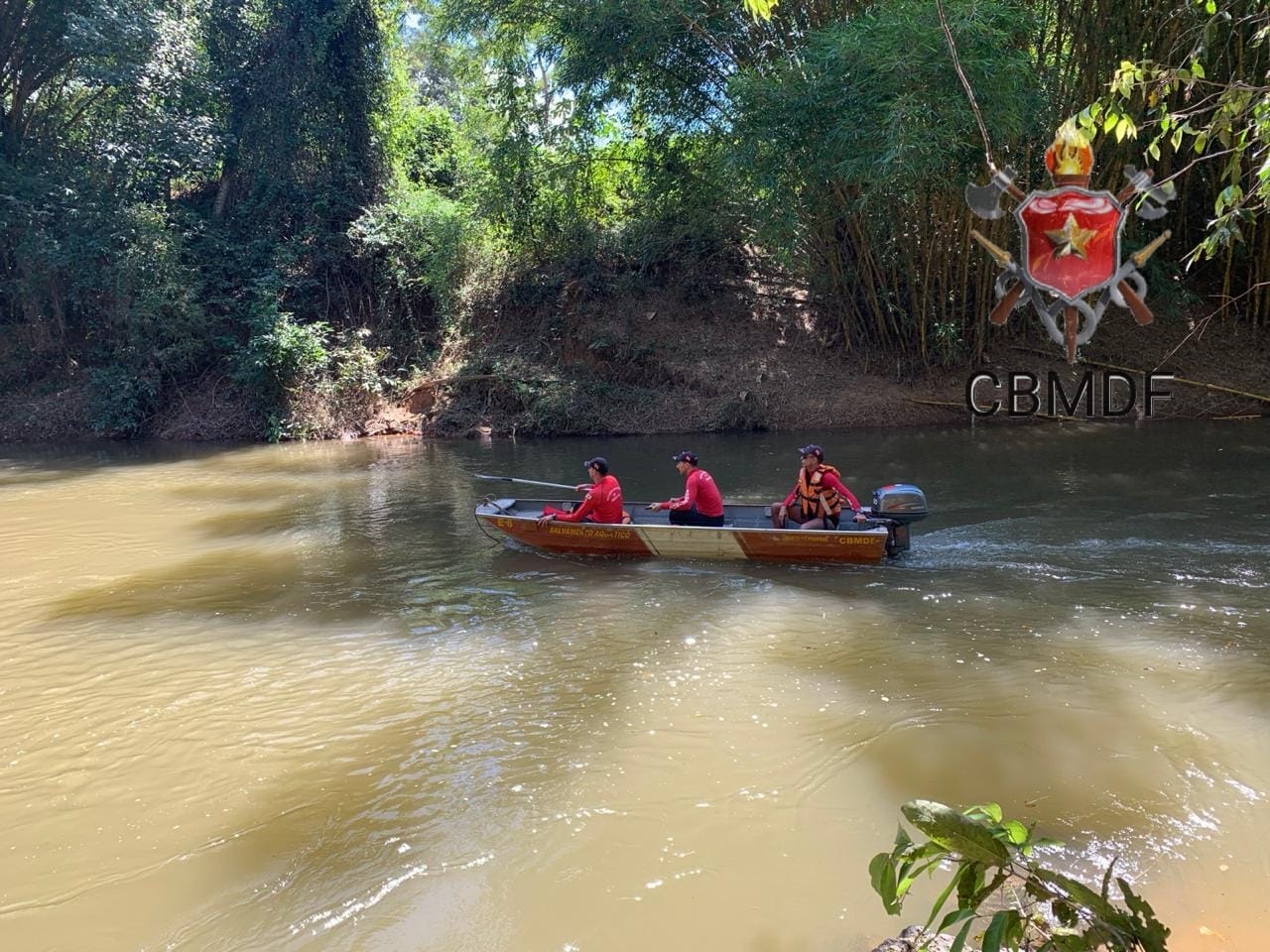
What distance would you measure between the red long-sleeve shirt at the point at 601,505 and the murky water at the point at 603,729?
49cm

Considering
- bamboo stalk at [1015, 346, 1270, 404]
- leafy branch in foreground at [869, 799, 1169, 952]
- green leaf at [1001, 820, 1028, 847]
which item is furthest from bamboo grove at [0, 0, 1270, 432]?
leafy branch in foreground at [869, 799, 1169, 952]

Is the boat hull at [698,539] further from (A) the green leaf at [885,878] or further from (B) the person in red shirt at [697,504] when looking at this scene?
(A) the green leaf at [885,878]

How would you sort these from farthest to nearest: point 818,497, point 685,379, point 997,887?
1. point 685,379
2. point 818,497
3. point 997,887

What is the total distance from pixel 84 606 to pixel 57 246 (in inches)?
585

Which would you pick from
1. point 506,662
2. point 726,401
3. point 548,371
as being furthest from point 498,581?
point 548,371

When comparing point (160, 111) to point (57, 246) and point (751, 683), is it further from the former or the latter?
point (751, 683)

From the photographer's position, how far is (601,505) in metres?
8.44

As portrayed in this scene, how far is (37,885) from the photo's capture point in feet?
12.2

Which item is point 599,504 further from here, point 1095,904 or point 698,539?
point 1095,904

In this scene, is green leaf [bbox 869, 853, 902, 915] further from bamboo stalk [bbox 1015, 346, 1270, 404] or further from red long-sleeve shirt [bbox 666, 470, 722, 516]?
bamboo stalk [bbox 1015, 346, 1270, 404]

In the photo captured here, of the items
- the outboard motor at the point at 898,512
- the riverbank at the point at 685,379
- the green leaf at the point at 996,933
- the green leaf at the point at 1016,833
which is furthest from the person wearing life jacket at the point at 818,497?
the riverbank at the point at 685,379

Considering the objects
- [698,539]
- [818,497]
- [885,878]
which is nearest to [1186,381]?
[818,497]

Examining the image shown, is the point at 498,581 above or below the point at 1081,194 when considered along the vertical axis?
below

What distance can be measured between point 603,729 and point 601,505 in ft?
12.1
